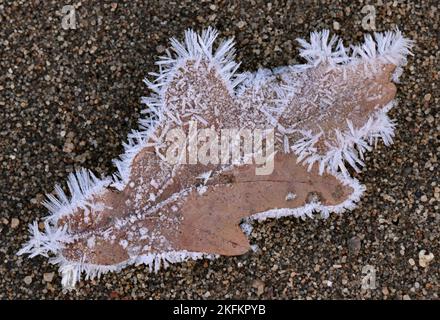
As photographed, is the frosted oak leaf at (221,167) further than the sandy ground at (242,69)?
No

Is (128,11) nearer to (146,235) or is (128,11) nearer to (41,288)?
(146,235)

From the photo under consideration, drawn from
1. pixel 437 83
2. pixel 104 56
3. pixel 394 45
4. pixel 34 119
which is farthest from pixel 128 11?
pixel 437 83

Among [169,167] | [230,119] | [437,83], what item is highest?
[437,83]

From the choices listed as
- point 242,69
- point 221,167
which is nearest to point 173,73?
point 242,69

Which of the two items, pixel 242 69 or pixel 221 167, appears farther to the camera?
pixel 242 69

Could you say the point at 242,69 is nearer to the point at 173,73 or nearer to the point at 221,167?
the point at 173,73

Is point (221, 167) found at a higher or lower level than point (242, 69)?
lower
